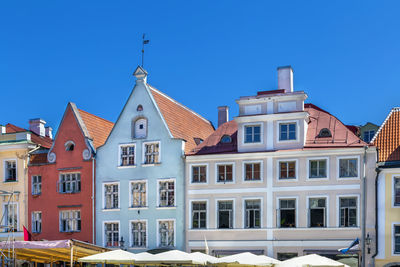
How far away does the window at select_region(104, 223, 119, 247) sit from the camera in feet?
132

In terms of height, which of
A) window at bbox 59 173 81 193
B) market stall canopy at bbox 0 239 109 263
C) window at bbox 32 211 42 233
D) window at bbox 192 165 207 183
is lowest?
market stall canopy at bbox 0 239 109 263

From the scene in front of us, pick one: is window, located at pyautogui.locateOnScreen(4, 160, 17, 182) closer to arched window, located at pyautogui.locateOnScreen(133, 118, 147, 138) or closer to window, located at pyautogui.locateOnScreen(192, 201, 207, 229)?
arched window, located at pyautogui.locateOnScreen(133, 118, 147, 138)

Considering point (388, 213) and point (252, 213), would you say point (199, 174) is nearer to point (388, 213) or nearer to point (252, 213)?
point (252, 213)

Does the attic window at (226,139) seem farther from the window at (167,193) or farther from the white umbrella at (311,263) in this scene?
the white umbrella at (311,263)

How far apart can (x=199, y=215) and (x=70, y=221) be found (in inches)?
357

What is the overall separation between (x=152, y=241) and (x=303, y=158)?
1063cm

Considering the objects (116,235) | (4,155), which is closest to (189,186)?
(116,235)

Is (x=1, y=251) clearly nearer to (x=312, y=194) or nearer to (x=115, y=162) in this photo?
(x=115, y=162)

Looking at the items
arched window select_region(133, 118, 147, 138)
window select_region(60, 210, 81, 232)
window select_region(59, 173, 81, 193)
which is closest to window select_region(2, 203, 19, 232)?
window select_region(60, 210, 81, 232)

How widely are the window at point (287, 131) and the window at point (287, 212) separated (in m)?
3.68

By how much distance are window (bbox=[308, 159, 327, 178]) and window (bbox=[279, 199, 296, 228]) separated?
1.93 metres

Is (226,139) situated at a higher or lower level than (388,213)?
higher

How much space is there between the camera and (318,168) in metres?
36.3

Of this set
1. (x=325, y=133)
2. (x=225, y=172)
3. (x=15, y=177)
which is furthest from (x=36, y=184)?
(x=325, y=133)
